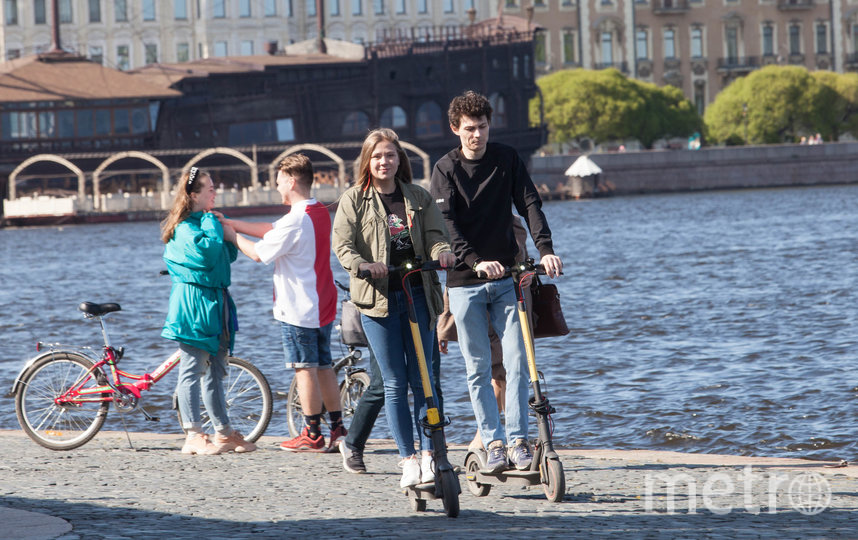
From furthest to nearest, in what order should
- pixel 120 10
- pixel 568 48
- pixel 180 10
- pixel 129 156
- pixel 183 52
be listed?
pixel 568 48
pixel 183 52
pixel 180 10
pixel 120 10
pixel 129 156

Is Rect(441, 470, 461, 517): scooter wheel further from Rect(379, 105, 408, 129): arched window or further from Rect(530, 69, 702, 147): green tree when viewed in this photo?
Rect(530, 69, 702, 147): green tree

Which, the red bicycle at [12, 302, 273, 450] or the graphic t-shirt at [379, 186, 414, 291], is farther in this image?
the red bicycle at [12, 302, 273, 450]

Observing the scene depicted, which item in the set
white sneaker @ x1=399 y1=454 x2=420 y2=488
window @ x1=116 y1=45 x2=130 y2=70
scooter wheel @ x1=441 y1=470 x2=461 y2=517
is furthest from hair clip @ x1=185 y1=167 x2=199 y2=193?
window @ x1=116 y1=45 x2=130 y2=70

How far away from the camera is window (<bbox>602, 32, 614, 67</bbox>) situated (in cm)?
9306

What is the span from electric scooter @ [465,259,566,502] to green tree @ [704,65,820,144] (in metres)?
73.0

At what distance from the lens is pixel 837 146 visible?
78188mm

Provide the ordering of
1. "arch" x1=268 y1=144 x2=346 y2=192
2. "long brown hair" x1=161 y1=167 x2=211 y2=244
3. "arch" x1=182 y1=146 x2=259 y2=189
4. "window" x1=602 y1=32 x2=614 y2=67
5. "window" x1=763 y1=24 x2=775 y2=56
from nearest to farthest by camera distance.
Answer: "long brown hair" x1=161 y1=167 x2=211 y2=244, "arch" x1=182 y1=146 x2=259 y2=189, "arch" x1=268 y1=144 x2=346 y2=192, "window" x1=602 y1=32 x2=614 y2=67, "window" x1=763 y1=24 x2=775 y2=56

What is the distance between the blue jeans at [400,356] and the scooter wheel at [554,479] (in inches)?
20.6

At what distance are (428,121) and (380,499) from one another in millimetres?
60008

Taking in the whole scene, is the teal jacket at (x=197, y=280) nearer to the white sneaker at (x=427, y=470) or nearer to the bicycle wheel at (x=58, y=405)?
the bicycle wheel at (x=58, y=405)

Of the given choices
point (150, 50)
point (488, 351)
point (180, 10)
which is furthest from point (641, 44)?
point (488, 351)

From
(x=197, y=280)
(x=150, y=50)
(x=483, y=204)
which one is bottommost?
(x=197, y=280)

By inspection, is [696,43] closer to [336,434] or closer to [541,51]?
[541,51]

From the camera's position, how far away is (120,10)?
83.9 m
